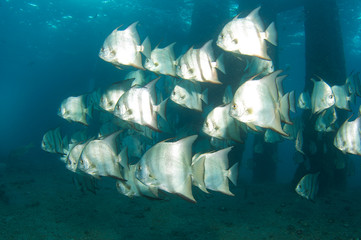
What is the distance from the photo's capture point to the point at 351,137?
A: 4.36m

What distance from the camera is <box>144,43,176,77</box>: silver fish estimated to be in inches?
197

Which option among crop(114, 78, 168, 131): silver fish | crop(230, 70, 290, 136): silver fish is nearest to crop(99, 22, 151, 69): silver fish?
crop(114, 78, 168, 131): silver fish

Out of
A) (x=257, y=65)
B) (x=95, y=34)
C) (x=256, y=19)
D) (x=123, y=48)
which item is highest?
(x=95, y=34)

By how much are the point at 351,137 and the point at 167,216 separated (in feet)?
17.2

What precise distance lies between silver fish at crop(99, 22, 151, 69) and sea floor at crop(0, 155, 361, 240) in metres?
2.95

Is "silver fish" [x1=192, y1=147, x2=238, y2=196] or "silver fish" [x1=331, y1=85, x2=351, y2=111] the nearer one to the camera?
"silver fish" [x1=192, y1=147, x2=238, y2=196]

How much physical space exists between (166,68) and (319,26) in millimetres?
9937

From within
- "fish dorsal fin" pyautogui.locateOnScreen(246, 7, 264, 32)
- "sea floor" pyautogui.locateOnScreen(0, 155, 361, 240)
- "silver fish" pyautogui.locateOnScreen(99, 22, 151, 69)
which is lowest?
"sea floor" pyautogui.locateOnScreen(0, 155, 361, 240)

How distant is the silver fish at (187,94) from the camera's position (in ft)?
16.3

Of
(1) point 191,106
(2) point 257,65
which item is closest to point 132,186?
(1) point 191,106

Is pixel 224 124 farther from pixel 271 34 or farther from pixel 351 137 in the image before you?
pixel 351 137

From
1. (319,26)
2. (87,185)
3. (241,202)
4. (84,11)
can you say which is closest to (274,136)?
(241,202)

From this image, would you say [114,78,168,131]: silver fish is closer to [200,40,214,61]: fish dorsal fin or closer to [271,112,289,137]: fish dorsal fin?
[200,40,214,61]: fish dorsal fin

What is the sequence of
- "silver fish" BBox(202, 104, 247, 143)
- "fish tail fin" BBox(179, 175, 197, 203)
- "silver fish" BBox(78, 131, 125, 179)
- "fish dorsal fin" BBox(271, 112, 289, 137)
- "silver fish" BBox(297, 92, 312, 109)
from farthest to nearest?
"silver fish" BBox(297, 92, 312, 109)
"silver fish" BBox(202, 104, 247, 143)
"silver fish" BBox(78, 131, 125, 179)
"fish dorsal fin" BBox(271, 112, 289, 137)
"fish tail fin" BBox(179, 175, 197, 203)
